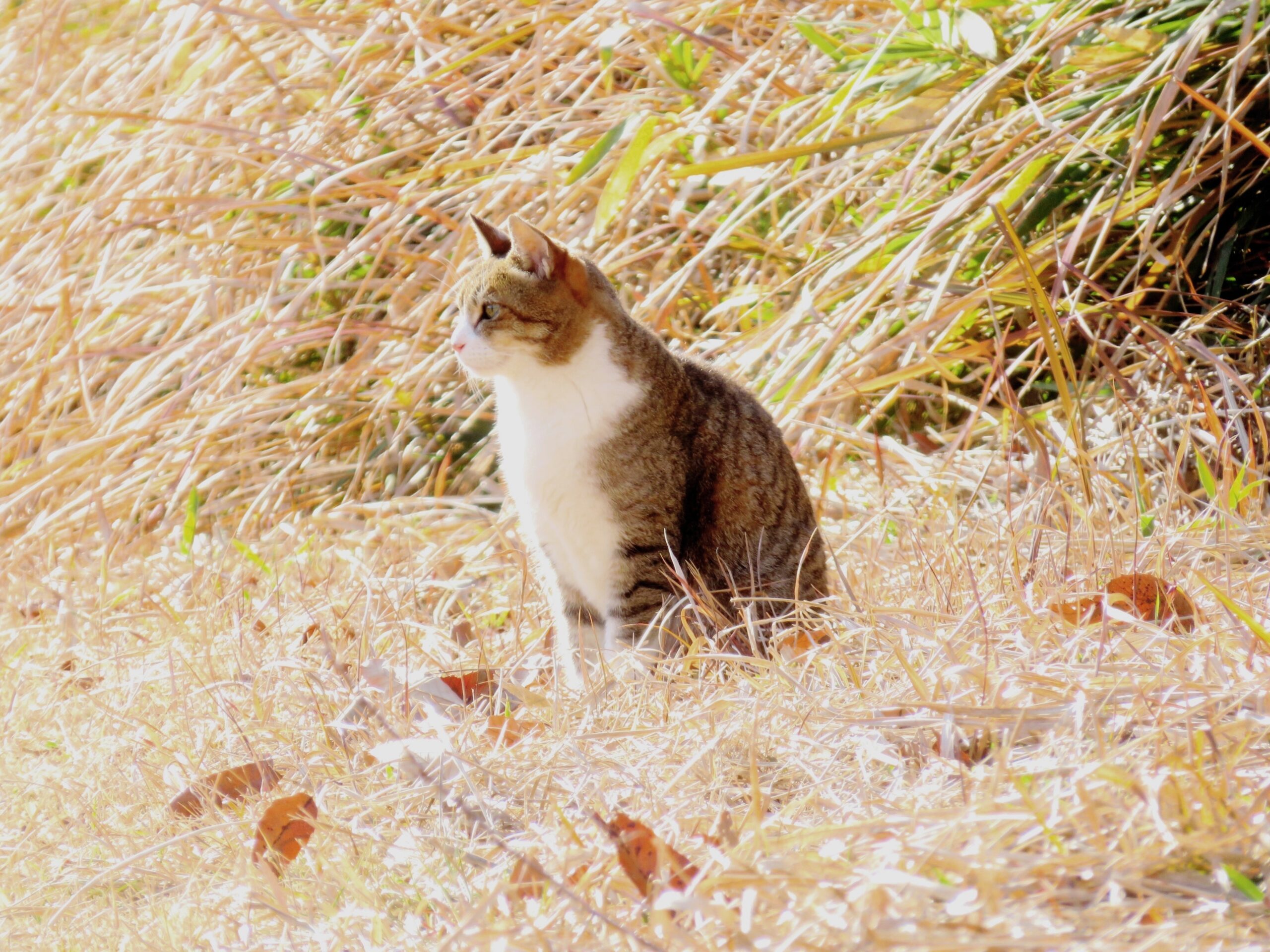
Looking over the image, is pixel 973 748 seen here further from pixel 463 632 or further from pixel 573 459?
pixel 463 632

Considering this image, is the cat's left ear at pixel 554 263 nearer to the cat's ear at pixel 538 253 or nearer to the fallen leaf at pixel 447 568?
the cat's ear at pixel 538 253

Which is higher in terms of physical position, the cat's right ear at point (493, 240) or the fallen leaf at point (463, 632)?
the cat's right ear at point (493, 240)

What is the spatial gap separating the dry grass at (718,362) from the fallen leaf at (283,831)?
0.10ft

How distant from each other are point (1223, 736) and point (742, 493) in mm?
A: 1166

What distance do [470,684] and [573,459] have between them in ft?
1.63

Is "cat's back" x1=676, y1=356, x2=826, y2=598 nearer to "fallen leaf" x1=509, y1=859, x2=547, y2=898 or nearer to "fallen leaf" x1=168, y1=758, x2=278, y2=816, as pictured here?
"fallen leaf" x1=168, y1=758, x2=278, y2=816

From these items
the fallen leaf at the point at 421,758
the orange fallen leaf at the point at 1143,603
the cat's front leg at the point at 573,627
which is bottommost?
the orange fallen leaf at the point at 1143,603

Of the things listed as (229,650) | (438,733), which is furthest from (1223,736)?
(229,650)

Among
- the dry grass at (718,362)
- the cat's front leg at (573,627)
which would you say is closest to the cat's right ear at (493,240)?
the dry grass at (718,362)

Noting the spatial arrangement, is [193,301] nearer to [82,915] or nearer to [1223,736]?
[82,915]

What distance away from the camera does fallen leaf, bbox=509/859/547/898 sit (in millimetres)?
1256

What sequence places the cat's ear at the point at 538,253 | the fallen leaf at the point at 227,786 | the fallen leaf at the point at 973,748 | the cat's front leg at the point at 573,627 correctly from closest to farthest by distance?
1. the fallen leaf at the point at 973,748
2. the fallen leaf at the point at 227,786
3. the cat's front leg at the point at 573,627
4. the cat's ear at the point at 538,253

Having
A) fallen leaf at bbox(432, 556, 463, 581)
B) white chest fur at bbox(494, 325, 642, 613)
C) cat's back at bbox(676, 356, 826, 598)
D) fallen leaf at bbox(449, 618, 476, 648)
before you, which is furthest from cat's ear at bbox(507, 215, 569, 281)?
fallen leaf at bbox(432, 556, 463, 581)

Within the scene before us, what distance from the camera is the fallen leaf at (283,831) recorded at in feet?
4.81
